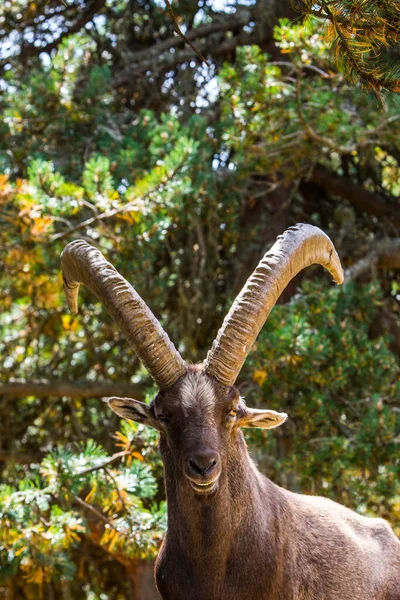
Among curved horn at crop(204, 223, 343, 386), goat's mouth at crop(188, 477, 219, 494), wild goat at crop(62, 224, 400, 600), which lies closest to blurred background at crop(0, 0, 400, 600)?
curved horn at crop(204, 223, 343, 386)

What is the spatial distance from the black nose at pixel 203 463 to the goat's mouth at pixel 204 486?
6 cm

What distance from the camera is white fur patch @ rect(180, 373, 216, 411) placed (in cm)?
566

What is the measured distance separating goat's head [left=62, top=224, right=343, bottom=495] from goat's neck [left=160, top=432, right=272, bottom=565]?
10cm

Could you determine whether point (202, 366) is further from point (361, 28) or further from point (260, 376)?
point (260, 376)

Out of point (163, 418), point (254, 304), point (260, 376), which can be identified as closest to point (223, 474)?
point (163, 418)

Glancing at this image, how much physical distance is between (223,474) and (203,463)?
0.52m

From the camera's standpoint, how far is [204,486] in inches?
214

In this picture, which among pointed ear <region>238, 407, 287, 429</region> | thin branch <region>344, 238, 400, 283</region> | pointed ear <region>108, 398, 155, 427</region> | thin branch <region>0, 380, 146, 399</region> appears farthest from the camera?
thin branch <region>344, 238, 400, 283</region>

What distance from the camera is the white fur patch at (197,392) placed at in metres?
5.66

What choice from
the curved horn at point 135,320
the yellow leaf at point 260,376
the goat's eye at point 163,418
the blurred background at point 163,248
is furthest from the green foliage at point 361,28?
the yellow leaf at point 260,376

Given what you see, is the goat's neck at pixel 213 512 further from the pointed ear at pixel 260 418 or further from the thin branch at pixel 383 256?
the thin branch at pixel 383 256

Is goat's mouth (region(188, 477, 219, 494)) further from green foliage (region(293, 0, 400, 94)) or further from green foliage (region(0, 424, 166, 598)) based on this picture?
green foliage (region(293, 0, 400, 94))

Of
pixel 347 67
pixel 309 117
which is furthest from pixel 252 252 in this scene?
pixel 347 67

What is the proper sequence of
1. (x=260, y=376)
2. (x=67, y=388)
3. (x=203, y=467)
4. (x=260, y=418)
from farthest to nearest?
(x=67, y=388) → (x=260, y=376) → (x=260, y=418) → (x=203, y=467)
